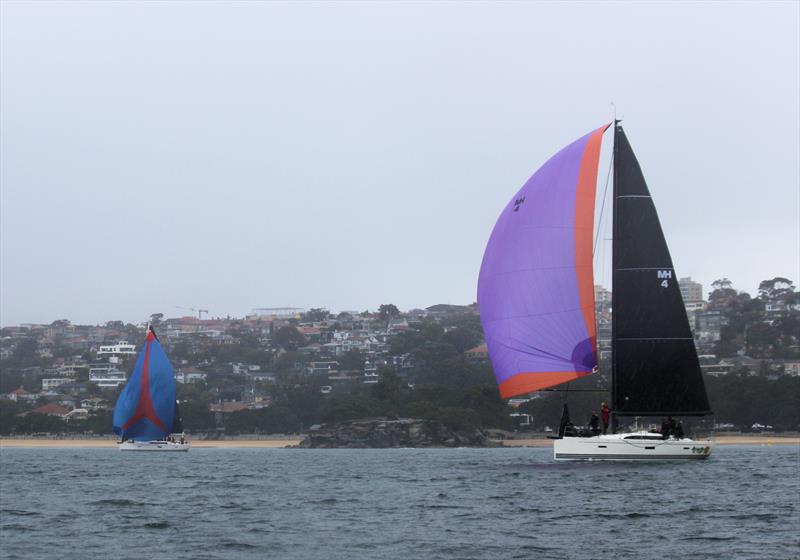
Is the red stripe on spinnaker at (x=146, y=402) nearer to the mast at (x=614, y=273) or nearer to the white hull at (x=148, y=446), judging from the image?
the white hull at (x=148, y=446)

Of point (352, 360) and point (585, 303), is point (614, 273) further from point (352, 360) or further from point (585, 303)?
point (352, 360)

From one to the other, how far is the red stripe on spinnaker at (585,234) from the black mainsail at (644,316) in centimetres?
139

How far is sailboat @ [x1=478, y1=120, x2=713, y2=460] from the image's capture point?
1464 inches

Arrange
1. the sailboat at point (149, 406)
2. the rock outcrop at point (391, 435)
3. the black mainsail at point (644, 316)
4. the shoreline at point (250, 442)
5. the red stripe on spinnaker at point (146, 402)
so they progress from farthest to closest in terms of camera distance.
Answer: the rock outcrop at point (391, 435) < the shoreline at point (250, 442) < the sailboat at point (149, 406) < the red stripe on spinnaker at point (146, 402) < the black mainsail at point (644, 316)

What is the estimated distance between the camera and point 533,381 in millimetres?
37594

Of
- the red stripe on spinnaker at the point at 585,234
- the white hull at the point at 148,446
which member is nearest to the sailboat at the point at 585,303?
the red stripe on spinnaker at the point at 585,234

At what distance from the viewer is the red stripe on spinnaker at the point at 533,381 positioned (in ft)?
122


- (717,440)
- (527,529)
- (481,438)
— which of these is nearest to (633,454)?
(527,529)

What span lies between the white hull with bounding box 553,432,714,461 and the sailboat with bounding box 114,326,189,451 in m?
35.2

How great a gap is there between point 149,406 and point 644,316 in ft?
125

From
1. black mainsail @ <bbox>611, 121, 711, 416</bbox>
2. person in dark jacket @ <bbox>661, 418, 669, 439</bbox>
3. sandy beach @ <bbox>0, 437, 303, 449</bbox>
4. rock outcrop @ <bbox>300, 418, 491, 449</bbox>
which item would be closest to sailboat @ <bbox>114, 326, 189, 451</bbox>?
rock outcrop @ <bbox>300, 418, 491, 449</bbox>

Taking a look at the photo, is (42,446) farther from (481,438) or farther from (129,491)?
(129,491)

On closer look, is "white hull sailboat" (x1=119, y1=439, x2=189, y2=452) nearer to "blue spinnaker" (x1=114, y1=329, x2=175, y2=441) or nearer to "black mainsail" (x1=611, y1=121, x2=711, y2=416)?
"blue spinnaker" (x1=114, y1=329, x2=175, y2=441)

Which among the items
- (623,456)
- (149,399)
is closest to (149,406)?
(149,399)
